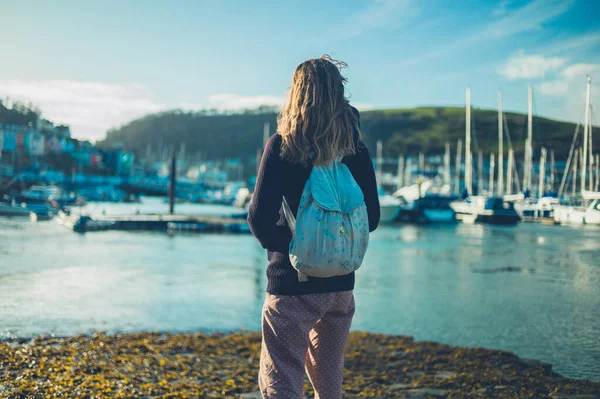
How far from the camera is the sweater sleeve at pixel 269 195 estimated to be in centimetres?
242

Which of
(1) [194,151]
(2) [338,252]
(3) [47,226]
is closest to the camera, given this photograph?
(2) [338,252]

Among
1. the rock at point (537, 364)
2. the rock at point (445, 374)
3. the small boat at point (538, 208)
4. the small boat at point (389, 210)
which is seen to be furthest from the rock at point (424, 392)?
the small boat at point (389, 210)

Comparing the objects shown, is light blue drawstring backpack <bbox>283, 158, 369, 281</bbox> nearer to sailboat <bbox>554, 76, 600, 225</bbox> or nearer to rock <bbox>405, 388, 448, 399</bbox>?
rock <bbox>405, 388, 448, 399</bbox>

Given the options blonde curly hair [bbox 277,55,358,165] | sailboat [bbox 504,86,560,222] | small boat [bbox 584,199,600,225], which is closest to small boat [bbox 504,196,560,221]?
sailboat [bbox 504,86,560,222]

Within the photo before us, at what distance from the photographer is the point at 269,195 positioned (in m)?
2.42

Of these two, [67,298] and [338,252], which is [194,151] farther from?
[338,252]

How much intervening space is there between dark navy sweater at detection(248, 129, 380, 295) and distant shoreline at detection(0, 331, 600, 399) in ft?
9.21

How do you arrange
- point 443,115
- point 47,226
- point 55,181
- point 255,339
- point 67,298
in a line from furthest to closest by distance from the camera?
point 443,115 < point 55,181 < point 47,226 < point 67,298 < point 255,339

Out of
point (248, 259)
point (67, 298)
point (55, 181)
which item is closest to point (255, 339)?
point (67, 298)

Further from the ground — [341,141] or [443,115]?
[443,115]

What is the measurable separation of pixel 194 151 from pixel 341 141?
520 feet

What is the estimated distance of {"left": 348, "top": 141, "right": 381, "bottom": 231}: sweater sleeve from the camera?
259 centimetres

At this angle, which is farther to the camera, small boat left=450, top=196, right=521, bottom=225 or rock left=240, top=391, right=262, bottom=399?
small boat left=450, top=196, right=521, bottom=225

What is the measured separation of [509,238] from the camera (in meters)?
34.5
